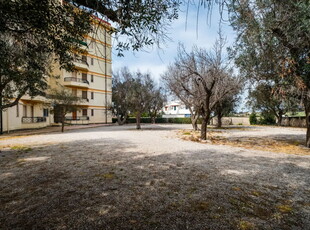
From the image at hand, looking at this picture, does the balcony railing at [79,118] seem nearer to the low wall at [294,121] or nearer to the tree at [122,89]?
the tree at [122,89]

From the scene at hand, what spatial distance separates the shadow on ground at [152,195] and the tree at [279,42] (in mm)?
3556

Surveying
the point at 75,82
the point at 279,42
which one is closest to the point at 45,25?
the point at 279,42

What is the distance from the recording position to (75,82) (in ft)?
87.2

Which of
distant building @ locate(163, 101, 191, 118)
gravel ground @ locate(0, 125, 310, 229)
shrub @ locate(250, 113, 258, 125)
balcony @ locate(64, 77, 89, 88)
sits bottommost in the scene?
gravel ground @ locate(0, 125, 310, 229)

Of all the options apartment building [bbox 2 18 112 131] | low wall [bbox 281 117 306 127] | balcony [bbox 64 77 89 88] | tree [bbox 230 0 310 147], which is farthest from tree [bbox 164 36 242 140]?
low wall [bbox 281 117 306 127]

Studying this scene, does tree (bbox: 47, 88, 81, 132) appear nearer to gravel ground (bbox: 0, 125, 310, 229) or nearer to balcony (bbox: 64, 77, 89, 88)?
balcony (bbox: 64, 77, 89, 88)

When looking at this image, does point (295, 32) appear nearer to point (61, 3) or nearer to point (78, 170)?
point (61, 3)

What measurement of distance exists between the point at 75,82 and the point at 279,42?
2617 centimetres

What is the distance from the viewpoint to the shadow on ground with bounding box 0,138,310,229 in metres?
2.29

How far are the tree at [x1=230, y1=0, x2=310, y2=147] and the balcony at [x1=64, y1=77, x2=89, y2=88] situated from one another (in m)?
24.4

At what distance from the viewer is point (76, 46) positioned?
13.8ft

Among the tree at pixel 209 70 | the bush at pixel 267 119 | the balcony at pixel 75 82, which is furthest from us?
the bush at pixel 267 119

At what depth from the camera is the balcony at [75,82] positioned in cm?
2619

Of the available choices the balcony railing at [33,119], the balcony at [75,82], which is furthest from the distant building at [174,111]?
the balcony railing at [33,119]
